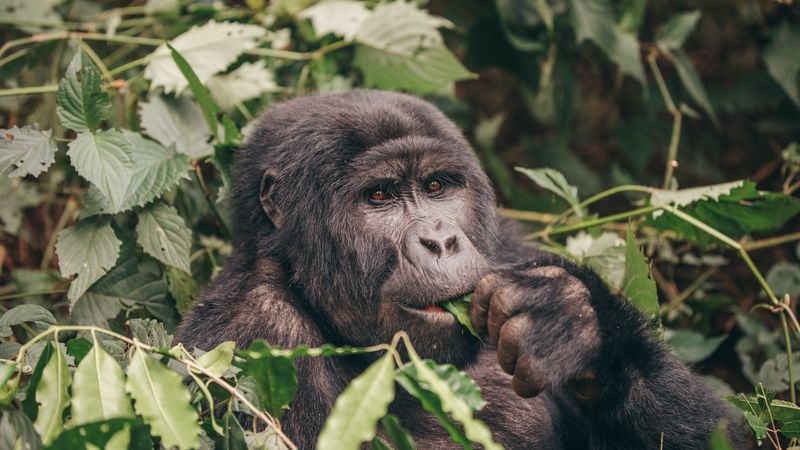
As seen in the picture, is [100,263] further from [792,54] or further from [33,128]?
[792,54]

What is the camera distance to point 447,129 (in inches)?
143

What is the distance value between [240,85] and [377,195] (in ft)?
5.60

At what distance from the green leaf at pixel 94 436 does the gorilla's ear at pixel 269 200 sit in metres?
1.39

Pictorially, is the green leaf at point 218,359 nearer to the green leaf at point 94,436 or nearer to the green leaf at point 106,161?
the green leaf at point 94,436

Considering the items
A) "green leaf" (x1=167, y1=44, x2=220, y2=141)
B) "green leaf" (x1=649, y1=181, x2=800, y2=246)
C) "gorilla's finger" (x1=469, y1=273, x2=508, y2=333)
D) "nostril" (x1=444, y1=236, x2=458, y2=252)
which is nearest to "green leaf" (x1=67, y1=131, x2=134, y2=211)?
"green leaf" (x1=167, y1=44, x2=220, y2=141)

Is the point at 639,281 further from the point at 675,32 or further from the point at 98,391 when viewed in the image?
the point at 675,32

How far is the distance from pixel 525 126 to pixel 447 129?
16.2 ft

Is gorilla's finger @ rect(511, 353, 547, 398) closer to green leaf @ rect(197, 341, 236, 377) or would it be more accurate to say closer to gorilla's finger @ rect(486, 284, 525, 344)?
gorilla's finger @ rect(486, 284, 525, 344)

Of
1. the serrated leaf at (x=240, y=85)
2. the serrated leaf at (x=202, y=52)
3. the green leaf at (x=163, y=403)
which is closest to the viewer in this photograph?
the green leaf at (x=163, y=403)

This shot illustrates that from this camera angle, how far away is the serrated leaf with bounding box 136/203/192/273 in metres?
3.66

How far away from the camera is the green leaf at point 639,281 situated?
3.43m

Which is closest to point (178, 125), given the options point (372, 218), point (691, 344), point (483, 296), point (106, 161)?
point (106, 161)

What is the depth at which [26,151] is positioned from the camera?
3.53m

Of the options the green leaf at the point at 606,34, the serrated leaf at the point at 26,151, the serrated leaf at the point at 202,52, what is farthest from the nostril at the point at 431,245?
the green leaf at the point at 606,34
